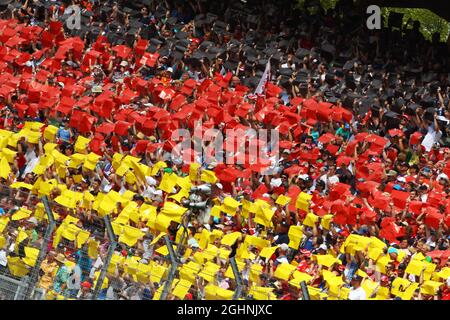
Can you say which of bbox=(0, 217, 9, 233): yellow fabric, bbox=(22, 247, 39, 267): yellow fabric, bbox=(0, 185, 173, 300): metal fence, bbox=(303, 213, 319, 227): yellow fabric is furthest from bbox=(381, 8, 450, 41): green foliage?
bbox=(22, 247, 39, 267): yellow fabric

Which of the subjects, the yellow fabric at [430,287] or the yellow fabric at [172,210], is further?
the yellow fabric at [172,210]

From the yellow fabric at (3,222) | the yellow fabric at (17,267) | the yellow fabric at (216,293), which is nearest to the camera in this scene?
the yellow fabric at (216,293)

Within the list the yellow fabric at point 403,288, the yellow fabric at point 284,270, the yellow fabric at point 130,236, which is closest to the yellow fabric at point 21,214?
the yellow fabric at point 130,236

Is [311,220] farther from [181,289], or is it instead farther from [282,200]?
[181,289]

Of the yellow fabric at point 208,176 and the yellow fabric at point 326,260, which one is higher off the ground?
the yellow fabric at point 326,260

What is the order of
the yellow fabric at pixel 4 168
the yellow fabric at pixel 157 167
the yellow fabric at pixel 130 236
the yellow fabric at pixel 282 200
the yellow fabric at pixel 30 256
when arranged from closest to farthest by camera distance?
the yellow fabric at pixel 30 256, the yellow fabric at pixel 130 236, the yellow fabric at pixel 282 200, the yellow fabric at pixel 157 167, the yellow fabric at pixel 4 168

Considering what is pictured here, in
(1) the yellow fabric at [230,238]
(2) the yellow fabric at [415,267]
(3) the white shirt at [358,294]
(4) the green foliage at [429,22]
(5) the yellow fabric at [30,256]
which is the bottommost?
(4) the green foliage at [429,22]

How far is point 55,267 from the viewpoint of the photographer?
15.8 m

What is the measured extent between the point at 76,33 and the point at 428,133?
8.46m

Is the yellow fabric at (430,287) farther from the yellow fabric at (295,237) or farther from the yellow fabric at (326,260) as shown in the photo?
the yellow fabric at (295,237)

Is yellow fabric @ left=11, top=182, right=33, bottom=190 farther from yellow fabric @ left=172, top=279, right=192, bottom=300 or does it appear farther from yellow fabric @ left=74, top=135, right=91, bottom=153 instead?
yellow fabric @ left=172, top=279, right=192, bottom=300
